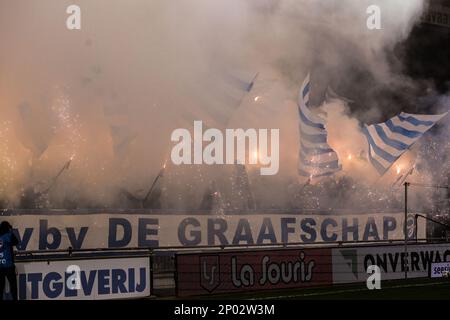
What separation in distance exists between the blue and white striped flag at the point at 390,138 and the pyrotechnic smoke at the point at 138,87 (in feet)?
1.89

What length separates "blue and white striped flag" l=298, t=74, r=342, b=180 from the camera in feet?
49.5

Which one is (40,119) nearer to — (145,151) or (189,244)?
(145,151)

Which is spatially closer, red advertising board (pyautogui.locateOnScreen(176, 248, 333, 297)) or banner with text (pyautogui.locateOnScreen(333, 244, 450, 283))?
red advertising board (pyautogui.locateOnScreen(176, 248, 333, 297))

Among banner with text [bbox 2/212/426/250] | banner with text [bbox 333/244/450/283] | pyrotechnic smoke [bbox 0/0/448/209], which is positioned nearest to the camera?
banner with text [bbox 2/212/426/250]

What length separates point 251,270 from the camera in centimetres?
1086

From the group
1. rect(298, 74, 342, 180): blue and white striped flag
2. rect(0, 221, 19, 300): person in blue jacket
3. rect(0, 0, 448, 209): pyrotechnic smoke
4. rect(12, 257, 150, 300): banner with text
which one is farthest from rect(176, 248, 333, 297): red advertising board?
rect(298, 74, 342, 180): blue and white striped flag

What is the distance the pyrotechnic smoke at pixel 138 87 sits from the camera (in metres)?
12.8

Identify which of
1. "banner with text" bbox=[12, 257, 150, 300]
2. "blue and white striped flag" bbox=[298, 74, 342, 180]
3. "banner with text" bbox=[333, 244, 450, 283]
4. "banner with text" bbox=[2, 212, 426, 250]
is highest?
"blue and white striped flag" bbox=[298, 74, 342, 180]

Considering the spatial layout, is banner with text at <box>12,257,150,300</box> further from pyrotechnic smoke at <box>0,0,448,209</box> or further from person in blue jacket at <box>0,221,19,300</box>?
pyrotechnic smoke at <box>0,0,448,209</box>

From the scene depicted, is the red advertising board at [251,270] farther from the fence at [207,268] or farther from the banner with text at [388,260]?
the banner with text at [388,260]

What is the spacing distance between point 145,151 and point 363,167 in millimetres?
4802

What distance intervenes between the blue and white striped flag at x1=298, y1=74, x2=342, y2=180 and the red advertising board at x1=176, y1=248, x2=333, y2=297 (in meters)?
3.54

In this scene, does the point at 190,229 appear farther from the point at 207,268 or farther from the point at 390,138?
the point at 390,138
